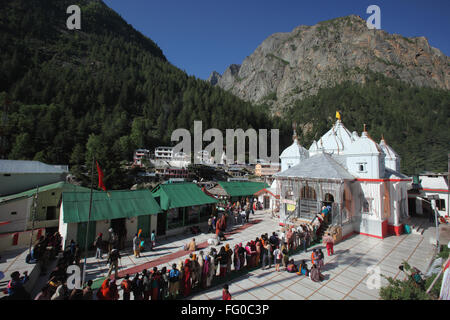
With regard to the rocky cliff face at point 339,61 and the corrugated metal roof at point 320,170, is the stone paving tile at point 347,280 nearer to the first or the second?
the corrugated metal roof at point 320,170

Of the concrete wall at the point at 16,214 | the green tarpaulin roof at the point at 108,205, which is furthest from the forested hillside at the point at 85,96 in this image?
the green tarpaulin roof at the point at 108,205

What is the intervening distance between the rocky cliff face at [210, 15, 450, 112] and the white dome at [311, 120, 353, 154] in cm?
11479

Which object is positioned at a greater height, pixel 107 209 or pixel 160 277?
pixel 107 209

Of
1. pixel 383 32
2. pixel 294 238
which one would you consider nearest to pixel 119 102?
pixel 294 238

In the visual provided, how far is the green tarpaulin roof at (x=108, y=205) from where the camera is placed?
35.0 ft

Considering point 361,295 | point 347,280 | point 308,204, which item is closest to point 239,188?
point 308,204

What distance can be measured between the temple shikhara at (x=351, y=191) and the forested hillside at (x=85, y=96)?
28995 mm

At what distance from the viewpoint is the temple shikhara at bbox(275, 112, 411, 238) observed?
47.1 ft

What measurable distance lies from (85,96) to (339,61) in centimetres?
14410

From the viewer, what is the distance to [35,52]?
9081 centimetres

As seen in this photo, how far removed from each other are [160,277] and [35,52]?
13066 cm

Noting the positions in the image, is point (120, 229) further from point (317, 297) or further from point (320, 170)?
point (320, 170)

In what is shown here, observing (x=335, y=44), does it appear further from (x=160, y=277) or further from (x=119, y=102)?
(x=160, y=277)

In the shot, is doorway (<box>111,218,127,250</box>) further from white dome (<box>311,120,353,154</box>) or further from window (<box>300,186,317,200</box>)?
white dome (<box>311,120,353,154</box>)
